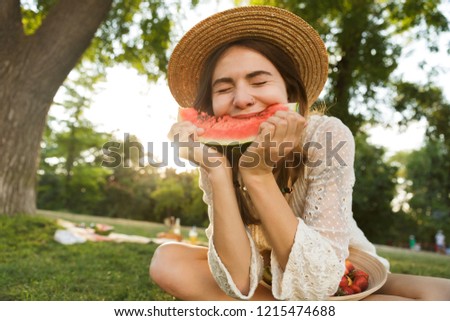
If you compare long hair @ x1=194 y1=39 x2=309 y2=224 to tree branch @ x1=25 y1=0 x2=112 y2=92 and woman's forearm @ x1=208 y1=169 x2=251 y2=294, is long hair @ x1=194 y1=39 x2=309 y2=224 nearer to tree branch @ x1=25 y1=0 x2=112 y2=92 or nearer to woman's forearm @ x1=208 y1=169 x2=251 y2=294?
woman's forearm @ x1=208 y1=169 x2=251 y2=294

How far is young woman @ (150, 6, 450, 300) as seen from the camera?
5.82ft

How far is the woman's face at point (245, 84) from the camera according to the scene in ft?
6.78

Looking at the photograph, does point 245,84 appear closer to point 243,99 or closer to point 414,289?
point 243,99

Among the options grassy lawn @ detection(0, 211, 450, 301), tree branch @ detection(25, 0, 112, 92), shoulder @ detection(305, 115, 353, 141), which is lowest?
grassy lawn @ detection(0, 211, 450, 301)

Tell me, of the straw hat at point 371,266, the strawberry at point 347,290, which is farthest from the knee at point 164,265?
the straw hat at point 371,266

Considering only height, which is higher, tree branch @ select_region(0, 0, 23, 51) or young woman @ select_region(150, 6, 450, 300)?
tree branch @ select_region(0, 0, 23, 51)

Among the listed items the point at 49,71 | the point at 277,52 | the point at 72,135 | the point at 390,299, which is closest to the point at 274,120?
the point at 277,52

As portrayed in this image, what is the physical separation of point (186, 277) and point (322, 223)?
77 cm

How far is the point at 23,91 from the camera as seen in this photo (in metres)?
5.62

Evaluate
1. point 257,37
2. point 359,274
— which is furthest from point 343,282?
point 257,37

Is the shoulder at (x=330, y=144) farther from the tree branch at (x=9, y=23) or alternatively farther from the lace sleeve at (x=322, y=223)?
the tree branch at (x=9, y=23)

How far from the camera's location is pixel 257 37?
2.38m

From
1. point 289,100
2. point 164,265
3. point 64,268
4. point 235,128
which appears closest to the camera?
point 235,128

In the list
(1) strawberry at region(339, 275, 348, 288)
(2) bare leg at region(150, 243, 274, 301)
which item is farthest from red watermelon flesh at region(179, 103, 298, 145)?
(1) strawberry at region(339, 275, 348, 288)
